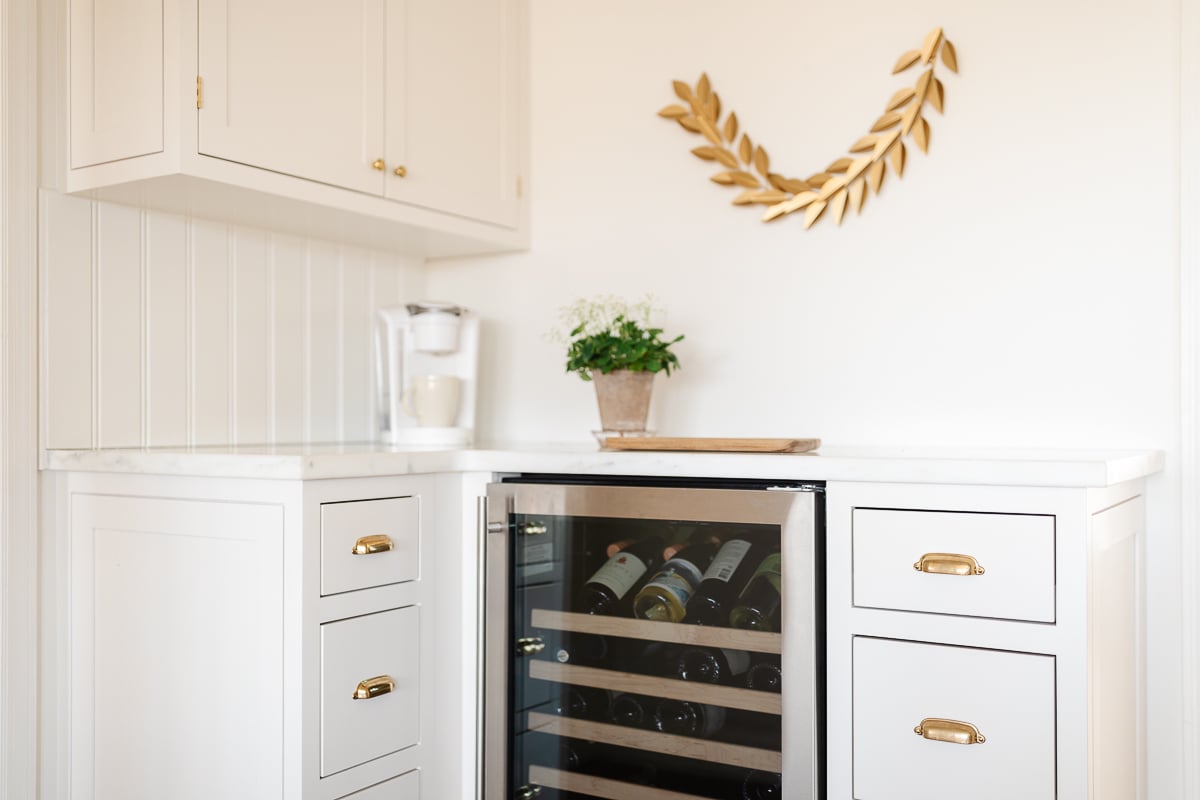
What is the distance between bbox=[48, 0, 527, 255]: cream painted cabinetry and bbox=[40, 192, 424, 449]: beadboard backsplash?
0.08 meters

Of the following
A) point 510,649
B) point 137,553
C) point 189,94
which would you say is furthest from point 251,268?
point 510,649

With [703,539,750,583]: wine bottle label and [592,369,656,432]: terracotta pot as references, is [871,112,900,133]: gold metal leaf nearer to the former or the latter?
[592,369,656,432]: terracotta pot

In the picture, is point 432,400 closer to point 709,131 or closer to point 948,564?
point 709,131

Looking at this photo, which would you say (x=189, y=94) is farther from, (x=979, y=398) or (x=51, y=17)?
(x=979, y=398)

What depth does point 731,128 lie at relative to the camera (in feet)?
7.25

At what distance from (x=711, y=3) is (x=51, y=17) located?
1281 mm

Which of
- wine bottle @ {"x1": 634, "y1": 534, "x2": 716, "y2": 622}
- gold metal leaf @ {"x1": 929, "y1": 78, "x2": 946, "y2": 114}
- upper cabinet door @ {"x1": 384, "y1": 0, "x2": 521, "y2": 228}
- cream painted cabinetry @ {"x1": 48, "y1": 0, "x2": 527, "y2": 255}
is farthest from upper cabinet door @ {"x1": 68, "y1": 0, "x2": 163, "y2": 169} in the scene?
gold metal leaf @ {"x1": 929, "y1": 78, "x2": 946, "y2": 114}

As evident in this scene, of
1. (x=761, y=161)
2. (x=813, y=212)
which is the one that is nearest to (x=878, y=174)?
(x=813, y=212)

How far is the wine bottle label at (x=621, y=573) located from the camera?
174 cm

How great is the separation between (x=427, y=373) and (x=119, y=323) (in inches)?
25.9

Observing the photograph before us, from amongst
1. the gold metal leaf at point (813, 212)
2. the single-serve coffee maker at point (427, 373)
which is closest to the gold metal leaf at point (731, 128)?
the gold metal leaf at point (813, 212)

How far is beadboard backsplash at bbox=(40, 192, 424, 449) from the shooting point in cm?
183

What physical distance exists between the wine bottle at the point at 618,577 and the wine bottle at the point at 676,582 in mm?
23

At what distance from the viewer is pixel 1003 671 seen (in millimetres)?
1426
